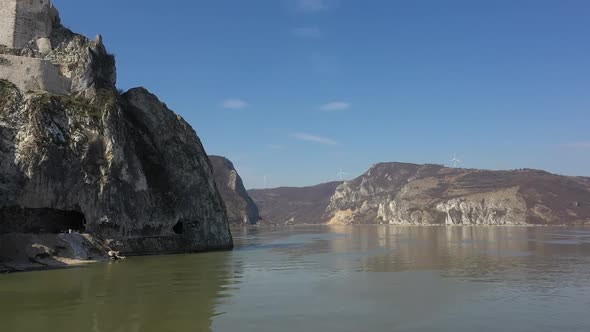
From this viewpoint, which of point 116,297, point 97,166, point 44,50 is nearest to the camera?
point 116,297

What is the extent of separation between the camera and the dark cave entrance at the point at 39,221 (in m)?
46.6

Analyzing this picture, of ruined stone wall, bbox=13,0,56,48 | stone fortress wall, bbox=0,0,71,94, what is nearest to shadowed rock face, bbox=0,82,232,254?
stone fortress wall, bbox=0,0,71,94

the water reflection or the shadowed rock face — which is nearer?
the water reflection

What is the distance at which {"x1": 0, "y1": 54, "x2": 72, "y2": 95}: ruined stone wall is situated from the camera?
54.1 m

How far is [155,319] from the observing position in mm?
21109

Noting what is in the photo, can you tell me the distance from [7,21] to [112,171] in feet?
81.2

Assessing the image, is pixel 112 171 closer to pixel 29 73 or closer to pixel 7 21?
pixel 29 73

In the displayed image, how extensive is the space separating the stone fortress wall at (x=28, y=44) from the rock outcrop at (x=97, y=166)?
455mm

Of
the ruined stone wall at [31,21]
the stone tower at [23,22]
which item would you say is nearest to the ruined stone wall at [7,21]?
the stone tower at [23,22]

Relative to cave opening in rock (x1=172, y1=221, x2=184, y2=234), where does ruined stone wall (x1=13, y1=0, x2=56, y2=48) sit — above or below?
above

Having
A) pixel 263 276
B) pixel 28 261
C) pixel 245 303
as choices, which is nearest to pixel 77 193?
pixel 28 261

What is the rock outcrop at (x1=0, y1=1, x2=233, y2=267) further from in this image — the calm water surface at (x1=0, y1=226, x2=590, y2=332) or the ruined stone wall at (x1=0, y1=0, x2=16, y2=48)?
the calm water surface at (x1=0, y1=226, x2=590, y2=332)

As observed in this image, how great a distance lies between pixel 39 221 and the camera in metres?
50.3

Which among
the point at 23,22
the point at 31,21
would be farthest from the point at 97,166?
the point at 31,21
